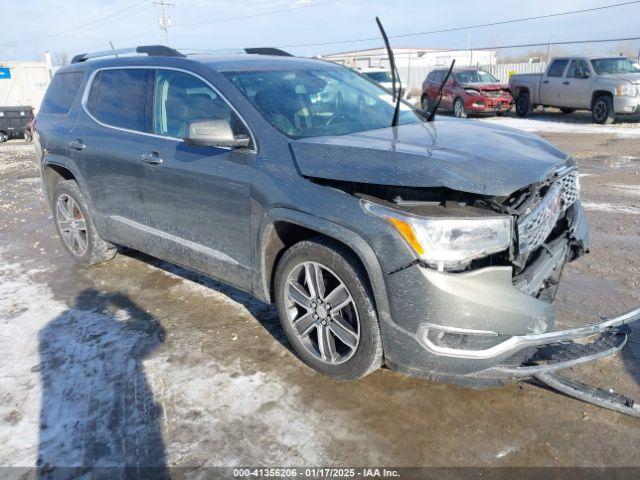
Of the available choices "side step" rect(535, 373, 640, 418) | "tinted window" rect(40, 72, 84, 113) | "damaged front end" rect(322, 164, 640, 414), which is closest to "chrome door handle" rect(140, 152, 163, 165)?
"tinted window" rect(40, 72, 84, 113)

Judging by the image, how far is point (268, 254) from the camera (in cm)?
343

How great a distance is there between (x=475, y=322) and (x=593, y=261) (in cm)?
289

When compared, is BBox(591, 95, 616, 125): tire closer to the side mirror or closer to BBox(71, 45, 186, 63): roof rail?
BBox(71, 45, 186, 63): roof rail

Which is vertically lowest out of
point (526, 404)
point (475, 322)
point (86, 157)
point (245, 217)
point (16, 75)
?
point (526, 404)

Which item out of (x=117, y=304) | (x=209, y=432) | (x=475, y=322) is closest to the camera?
(x=475, y=322)

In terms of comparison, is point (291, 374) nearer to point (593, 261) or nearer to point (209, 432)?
point (209, 432)

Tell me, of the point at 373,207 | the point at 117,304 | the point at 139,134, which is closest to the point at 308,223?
the point at 373,207

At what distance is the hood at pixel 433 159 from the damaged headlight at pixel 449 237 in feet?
0.52

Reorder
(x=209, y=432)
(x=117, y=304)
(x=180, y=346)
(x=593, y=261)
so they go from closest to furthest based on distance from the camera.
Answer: (x=209, y=432) < (x=180, y=346) < (x=117, y=304) < (x=593, y=261)

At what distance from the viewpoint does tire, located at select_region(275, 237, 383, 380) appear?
9.57 ft

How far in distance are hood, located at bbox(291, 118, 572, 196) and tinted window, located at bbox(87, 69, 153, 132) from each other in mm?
1676

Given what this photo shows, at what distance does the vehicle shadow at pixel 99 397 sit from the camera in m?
2.67

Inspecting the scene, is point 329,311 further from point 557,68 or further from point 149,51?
point 557,68

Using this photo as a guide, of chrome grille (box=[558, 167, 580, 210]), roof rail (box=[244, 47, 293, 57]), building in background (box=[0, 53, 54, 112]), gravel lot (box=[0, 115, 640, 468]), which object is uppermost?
building in background (box=[0, 53, 54, 112])
